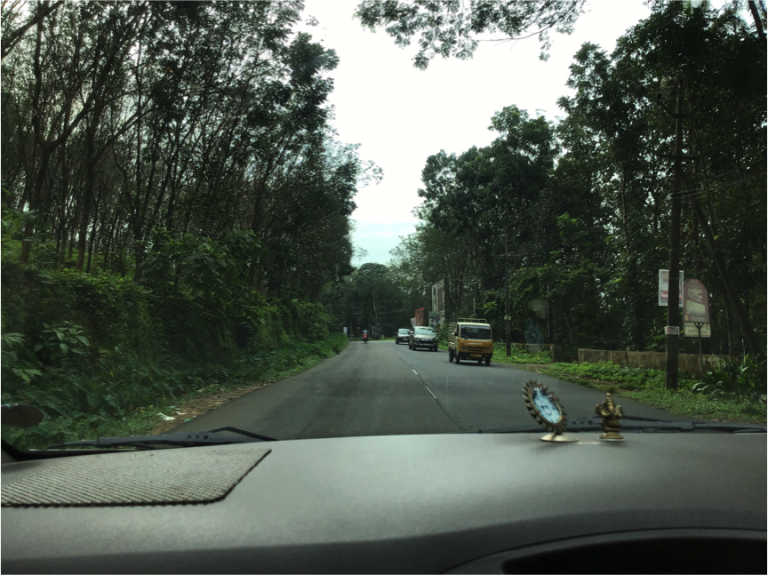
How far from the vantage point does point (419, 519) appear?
5.22ft

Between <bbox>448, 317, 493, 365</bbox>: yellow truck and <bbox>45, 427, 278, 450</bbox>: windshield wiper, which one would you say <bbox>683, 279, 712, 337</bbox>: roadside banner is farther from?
<bbox>448, 317, 493, 365</bbox>: yellow truck

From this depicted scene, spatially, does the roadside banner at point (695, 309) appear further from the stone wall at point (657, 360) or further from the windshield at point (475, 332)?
the windshield at point (475, 332)

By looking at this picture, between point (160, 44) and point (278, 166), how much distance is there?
385 inches

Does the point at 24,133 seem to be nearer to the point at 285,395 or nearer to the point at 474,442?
the point at 285,395

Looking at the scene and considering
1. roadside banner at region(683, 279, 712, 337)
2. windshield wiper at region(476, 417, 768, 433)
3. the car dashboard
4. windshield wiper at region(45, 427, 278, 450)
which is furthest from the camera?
roadside banner at region(683, 279, 712, 337)

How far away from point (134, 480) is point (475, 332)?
23.9m

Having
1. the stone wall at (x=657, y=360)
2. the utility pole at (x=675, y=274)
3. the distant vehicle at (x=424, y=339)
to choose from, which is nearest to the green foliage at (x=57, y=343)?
the utility pole at (x=675, y=274)

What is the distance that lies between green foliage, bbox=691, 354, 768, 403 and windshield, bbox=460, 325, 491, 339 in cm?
1373

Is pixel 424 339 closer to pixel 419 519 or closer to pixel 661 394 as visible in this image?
pixel 661 394

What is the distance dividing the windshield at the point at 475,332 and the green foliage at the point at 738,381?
1373cm

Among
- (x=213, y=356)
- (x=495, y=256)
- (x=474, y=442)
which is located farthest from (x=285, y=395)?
(x=495, y=256)

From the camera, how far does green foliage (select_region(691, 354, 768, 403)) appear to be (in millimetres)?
9969

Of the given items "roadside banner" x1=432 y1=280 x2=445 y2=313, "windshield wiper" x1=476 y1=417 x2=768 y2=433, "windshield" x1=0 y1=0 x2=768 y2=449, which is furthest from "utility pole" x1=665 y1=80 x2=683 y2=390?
"roadside banner" x1=432 y1=280 x2=445 y2=313

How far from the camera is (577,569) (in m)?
1.74
